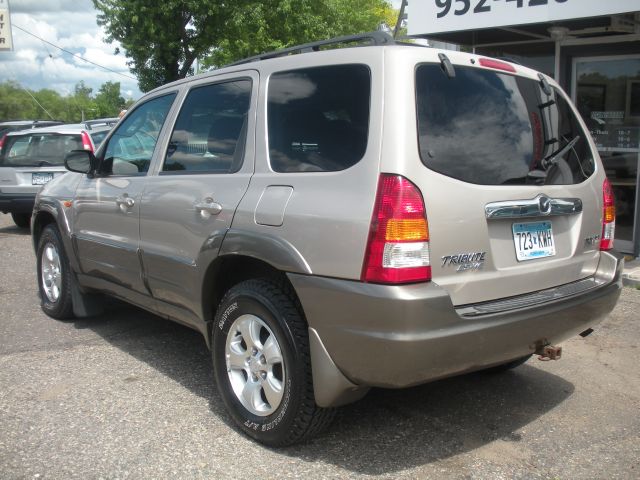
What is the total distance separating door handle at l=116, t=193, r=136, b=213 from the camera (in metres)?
4.34

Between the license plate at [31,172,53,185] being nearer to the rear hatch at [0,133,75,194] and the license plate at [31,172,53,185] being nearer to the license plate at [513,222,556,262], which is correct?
the rear hatch at [0,133,75,194]

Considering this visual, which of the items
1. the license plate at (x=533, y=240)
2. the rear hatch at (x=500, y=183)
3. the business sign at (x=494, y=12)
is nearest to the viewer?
the rear hatch at (x=500, y=183)

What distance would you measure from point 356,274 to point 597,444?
1694 mm

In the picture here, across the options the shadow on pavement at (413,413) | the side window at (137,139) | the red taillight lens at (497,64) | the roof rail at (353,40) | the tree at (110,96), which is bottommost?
the shadow on pavement at (413,413)

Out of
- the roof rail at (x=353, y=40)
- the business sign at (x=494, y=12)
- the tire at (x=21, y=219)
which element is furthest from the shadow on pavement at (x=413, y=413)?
the tire at (x=21, y=219)

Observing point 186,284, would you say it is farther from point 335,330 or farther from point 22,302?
point 22,302

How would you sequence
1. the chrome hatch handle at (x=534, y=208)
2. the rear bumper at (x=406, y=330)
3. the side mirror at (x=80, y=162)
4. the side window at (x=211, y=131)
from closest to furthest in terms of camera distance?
1. the rear bumper at (x=406, y=330)
2. the chrome hatch handle at (x=534, y=208)
3. the side window at (x=211, y=131)
4. the side mirror at (x=80, y=162)

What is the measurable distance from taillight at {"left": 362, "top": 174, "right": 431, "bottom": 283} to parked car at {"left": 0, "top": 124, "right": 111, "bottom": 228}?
8.87 metres

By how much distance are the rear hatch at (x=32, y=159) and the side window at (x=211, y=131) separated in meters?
7.32

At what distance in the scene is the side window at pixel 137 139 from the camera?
14.4ft

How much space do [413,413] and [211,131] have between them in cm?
200

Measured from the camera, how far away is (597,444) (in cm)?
343

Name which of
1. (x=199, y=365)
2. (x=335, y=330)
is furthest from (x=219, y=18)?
(x=335, y=330)

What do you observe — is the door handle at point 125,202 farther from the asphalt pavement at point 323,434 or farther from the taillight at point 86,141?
the taillight at point 86,141
